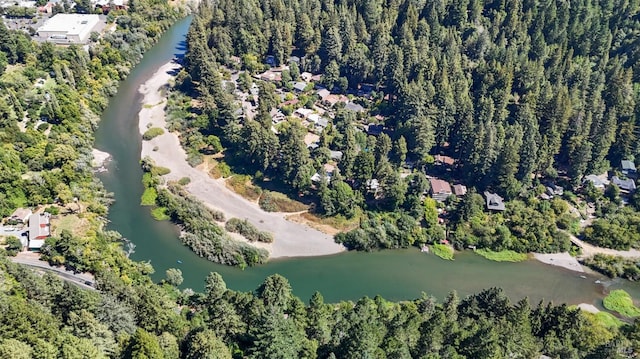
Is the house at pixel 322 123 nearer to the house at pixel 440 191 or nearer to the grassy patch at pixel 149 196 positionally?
the house at pixel 440 191

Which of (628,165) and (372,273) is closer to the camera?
(372,273)

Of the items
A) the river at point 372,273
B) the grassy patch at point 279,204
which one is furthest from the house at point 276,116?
the river at point 372,273

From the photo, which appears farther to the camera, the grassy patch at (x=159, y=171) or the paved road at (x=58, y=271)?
the grassy patch at (x=159, y=171)

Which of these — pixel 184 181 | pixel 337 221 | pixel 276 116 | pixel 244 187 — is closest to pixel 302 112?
pixel 276 116

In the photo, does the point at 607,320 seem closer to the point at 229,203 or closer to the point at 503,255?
the point at 503,255

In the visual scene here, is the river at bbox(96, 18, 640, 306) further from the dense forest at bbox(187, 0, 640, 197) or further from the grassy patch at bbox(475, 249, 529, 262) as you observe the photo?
the dense forest at bbox(187, 0, 640, 197)

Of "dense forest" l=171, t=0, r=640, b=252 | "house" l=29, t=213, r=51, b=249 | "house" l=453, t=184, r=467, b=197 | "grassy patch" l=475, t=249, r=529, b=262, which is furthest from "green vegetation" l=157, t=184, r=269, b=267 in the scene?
"house" l=453, t=184, r=467, b=197

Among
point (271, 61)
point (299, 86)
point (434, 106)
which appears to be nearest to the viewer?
point (434, 106)

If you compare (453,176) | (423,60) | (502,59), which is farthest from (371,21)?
(453,176)
